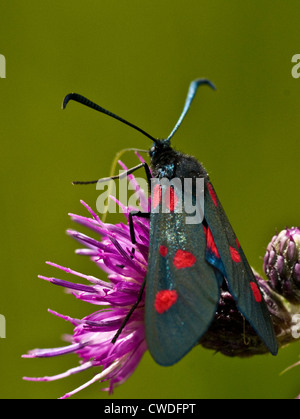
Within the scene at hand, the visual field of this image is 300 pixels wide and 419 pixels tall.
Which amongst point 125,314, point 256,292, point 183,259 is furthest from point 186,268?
point 125,314

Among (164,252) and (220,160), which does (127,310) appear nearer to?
(164,252)

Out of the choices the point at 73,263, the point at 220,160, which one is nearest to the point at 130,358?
the point at 73,263

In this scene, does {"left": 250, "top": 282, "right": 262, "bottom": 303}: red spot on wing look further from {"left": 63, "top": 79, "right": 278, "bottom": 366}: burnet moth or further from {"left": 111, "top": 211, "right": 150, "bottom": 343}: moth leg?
{"left": 111, "top": 211, "right": 150, "bottom": 343}: moth leg

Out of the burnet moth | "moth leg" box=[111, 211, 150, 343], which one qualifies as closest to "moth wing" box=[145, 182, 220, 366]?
the burnet moth

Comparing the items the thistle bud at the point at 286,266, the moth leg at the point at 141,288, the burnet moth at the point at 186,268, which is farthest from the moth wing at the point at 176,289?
the thistle bud at the point at 286,266

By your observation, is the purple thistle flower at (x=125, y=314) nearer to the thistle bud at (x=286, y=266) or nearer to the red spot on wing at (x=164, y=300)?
the thistle bud at (x=286, y=266)

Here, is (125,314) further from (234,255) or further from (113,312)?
(234,255)
